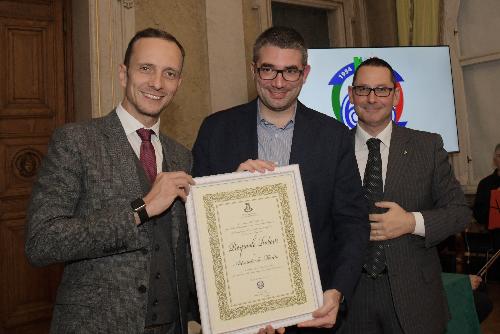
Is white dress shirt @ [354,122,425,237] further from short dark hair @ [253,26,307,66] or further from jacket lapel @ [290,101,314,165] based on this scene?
short dark hair @ [253,26,307,66]

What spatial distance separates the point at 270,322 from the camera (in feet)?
4.76

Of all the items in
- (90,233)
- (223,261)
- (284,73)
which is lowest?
(223,261)

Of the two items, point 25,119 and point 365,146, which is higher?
point 25,119

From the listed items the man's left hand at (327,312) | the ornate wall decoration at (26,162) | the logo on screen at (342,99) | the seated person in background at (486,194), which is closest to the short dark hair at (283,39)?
the man's left hand at (327,312)

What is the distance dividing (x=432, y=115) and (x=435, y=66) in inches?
20.2

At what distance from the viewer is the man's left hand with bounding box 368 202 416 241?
1.79 meters

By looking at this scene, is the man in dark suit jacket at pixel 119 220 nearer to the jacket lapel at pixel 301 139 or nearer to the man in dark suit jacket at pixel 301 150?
the man in dark suit jacket at pixel 301 150

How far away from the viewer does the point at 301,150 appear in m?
1.71

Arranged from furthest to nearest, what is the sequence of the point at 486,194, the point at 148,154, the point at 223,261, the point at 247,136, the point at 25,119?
→ 1. the point at 486,194
2. the point at 25,119
3. the point at 247,136
4. the point at 148,154
5. the point at 223,261

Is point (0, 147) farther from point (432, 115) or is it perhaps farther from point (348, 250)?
point (432, 115)

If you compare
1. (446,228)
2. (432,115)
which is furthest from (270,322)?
(432,115)

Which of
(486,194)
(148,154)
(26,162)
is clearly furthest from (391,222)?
(486,194)

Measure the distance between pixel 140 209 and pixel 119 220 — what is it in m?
0.07

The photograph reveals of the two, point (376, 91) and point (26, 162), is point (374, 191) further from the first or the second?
point (26, 162)
